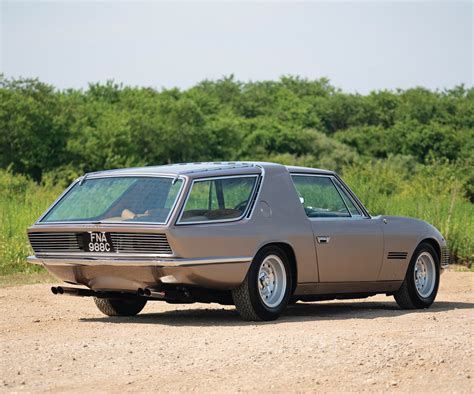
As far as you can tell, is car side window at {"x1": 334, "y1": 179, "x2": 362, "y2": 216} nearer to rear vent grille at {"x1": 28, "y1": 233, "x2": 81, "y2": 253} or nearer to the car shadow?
the car shadow

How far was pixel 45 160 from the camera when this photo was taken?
60594 millimetres

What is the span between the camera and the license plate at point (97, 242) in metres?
11.4

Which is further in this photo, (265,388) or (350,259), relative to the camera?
(350,259)

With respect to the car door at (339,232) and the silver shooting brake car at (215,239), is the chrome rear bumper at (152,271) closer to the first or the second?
the silver shooting brake car at (215,239)

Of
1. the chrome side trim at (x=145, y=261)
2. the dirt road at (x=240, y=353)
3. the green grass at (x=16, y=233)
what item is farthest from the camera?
the green grass at (x=16, y=233)

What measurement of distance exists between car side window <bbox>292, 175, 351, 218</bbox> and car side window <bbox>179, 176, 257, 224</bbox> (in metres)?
0.80

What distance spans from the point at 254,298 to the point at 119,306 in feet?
6.66

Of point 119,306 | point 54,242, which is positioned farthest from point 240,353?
point 119,306

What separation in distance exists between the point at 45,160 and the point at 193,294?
50.0 m

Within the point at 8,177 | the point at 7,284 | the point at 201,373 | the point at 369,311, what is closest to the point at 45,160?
the point at 8,177

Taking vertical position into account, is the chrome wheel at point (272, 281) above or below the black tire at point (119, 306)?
above

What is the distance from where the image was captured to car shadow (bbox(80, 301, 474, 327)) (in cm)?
1218

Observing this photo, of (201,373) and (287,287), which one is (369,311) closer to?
(287,287)

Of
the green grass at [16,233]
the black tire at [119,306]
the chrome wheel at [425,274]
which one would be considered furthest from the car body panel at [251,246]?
the green grass at [16,233]
